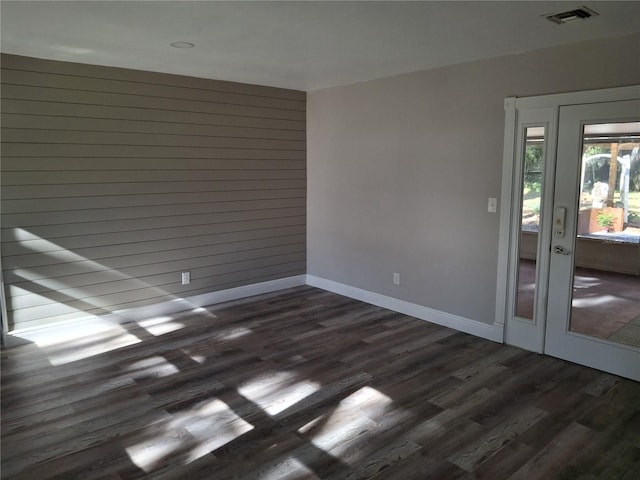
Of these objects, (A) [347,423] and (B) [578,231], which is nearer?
(A) [347,423]

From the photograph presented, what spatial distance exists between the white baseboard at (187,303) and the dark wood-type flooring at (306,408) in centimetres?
16

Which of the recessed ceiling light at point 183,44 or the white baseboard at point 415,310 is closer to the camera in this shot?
the recessed ceiling light at point 183,44

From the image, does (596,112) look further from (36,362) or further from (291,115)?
(36,362)

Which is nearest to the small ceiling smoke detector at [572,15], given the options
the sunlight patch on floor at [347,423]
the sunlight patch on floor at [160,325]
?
the sunlight patch on floor at [347,423]

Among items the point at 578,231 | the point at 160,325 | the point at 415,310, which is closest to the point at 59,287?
the point at 160,325

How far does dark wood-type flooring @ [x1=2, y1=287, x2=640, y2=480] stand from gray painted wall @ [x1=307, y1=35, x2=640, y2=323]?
2.19 ft

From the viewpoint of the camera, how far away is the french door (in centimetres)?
350

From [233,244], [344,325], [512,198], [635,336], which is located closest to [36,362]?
[233,244]

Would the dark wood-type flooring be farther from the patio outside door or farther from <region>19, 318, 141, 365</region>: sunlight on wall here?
the patio outside door

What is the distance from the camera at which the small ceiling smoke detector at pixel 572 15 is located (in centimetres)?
288

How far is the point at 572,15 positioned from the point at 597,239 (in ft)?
5.41

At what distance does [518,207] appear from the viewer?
405cm

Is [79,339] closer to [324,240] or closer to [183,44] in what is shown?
[183,44]

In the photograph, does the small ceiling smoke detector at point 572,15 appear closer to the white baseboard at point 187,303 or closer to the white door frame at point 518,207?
the white door frame at point 518,207
